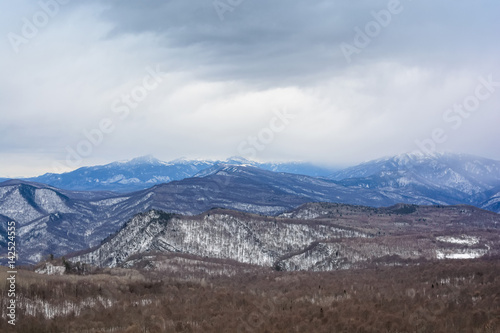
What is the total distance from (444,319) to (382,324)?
1632 centimetres

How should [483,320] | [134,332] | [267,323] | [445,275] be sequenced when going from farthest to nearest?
[445,275], [267,323], [134,332], [483,320]

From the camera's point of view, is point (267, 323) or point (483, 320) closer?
point (483, 320)

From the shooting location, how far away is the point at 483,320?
110562 mm

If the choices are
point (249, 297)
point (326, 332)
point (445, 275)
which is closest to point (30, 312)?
point (249, 297)

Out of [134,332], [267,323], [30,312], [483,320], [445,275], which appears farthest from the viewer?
[445,275]

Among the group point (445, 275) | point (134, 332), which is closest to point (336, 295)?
point (445, 275)

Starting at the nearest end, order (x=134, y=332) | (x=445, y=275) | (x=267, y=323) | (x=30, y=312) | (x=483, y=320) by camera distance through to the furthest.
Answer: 1. (x=483, y=320)
2. (x=134, y=332)
3. (x=267, y=323)
4. (x=30, y=312)
5. (x=445, y=275)

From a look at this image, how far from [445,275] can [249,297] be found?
8545 centimetres

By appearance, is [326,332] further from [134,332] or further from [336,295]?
[336,295]

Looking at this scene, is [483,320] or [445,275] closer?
[483,320]

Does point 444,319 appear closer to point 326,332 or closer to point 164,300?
point 326,332

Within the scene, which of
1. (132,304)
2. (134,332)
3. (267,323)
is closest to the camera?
(134,332)

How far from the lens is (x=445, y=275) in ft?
634

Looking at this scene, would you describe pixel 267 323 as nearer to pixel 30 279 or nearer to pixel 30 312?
pixel 30 312
